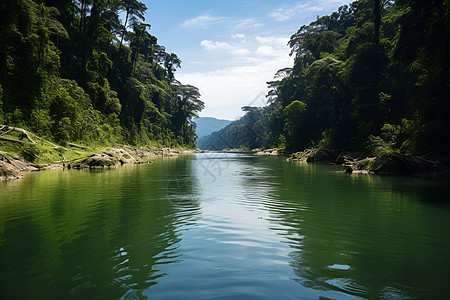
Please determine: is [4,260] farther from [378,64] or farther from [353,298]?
[378,64]

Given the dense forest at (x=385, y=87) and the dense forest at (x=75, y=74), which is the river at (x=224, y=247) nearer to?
the dense forest at (x=385, y=87)

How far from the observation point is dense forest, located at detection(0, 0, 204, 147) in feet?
84.1

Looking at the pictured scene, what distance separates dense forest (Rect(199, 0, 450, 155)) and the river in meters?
13.6

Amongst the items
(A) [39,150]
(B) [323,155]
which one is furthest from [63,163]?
(B) [323,155]

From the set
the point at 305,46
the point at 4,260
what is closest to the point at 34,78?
the point at 4,260

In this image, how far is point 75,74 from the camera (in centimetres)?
4081

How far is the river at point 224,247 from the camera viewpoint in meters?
4.22

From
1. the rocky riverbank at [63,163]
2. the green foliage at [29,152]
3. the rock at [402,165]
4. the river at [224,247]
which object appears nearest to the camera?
the river at [224,247]

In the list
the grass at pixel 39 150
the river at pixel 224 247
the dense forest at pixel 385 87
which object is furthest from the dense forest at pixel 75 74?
the dense forest at pixel 385 87

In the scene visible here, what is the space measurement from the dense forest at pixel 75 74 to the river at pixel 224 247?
18.9 m

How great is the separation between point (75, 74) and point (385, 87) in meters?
41.9

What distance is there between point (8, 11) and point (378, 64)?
40.1 m

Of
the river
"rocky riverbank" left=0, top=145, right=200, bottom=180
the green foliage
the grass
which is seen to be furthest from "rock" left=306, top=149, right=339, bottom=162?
the green foliage

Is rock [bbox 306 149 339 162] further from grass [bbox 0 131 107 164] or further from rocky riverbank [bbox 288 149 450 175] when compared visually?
grass [bbox 0 131 107 164]
